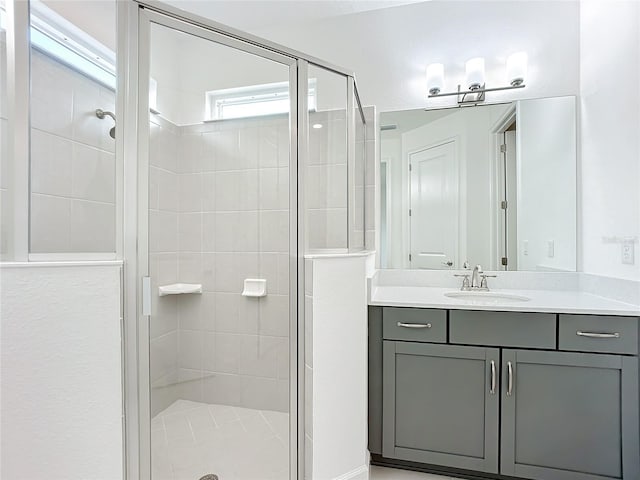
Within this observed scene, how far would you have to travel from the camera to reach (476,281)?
2219 mm

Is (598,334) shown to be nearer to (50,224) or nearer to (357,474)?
(357,474)

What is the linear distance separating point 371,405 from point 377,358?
0.25 metres

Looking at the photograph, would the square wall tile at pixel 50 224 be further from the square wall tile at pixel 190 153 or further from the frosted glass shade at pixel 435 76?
the frosted glass shade at pixel 435 76

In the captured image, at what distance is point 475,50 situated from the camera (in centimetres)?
225

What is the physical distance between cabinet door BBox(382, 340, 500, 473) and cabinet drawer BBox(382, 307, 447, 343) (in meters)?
0.04

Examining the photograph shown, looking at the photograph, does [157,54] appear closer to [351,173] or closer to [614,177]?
[351,173]

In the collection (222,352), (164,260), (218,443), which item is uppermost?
(164,260)

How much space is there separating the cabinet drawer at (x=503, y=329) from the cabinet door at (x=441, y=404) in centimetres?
6

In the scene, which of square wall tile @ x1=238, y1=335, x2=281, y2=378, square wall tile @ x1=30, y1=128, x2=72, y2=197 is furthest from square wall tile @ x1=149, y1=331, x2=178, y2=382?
square wall tile @ x1=30, y1=128, x2=72, y2=197

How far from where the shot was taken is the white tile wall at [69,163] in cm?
115

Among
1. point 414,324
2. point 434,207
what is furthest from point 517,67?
point 414,324

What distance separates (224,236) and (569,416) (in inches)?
69.1

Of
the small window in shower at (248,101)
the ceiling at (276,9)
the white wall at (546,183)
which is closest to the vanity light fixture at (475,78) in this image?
the white wall at (546,183)

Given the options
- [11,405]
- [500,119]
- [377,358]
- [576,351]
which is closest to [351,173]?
[377,358]
